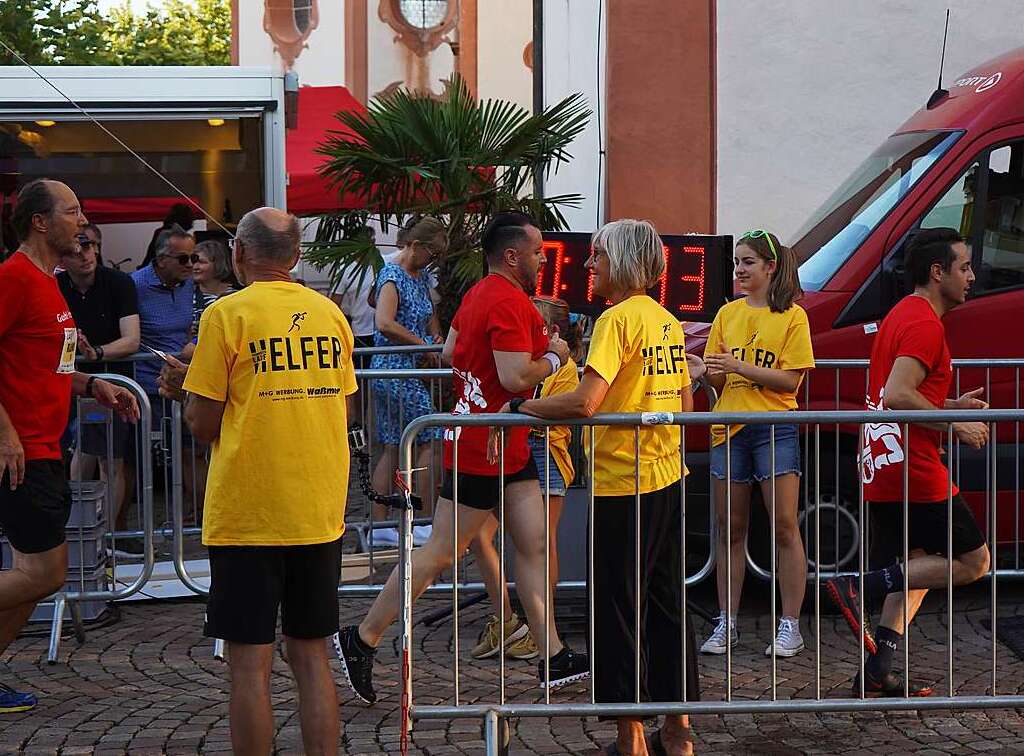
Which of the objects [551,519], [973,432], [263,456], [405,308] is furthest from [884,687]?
[405,308]

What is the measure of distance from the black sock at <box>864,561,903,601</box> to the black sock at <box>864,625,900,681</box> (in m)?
0.23

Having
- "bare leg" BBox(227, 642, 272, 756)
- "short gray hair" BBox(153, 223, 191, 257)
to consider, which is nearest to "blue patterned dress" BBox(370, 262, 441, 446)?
"short gray hair" BBox(153, 223, 191, 257)

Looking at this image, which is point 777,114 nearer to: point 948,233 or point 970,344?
→ point 970,344

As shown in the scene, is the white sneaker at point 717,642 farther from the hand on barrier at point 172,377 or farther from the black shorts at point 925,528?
the hand on barrier at point 172,377

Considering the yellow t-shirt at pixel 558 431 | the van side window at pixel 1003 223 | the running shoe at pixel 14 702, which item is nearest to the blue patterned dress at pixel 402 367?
the yellow t-shirt at pixel 558 431

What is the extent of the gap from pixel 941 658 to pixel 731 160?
291 inches

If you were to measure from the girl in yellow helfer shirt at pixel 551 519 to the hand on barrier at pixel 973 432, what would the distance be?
1.67 m

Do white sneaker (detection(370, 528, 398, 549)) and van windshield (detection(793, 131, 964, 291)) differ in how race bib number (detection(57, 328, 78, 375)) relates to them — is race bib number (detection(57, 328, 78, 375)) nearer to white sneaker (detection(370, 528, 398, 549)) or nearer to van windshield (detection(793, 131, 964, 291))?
white sneaker (detection(370, 528, 398, 549))

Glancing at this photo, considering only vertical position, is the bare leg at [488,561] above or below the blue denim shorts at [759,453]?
below

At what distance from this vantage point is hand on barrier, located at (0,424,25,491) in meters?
5.80

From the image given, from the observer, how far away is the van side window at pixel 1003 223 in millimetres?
8125

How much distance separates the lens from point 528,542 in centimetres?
630

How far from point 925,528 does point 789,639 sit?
1.08 meters

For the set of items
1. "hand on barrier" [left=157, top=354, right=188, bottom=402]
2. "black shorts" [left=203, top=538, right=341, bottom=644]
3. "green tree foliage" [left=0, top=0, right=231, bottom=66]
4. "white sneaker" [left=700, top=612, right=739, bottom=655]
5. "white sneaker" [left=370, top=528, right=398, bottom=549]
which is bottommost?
"white sneaker" [left=700, top=612, right=739, bottom=655]
